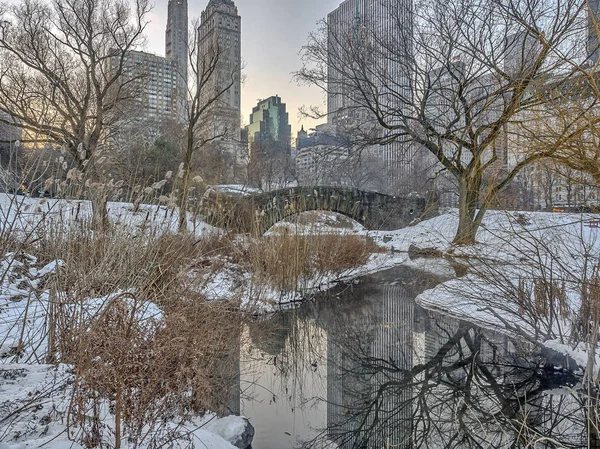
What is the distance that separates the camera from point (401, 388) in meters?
4.09

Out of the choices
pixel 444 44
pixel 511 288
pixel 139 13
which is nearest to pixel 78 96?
pixel 139 13

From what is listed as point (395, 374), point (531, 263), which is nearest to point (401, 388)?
point (395, 374)

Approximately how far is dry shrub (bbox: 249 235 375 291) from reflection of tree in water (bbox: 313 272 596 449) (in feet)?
5.96

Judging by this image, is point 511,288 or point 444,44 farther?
point 444,44

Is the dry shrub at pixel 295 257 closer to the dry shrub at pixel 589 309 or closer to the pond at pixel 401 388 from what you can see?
the pond at pixel 401 388

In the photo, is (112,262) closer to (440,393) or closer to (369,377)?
(369,377)

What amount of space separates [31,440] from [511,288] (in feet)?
14.9

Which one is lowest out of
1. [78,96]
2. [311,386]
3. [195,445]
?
[311,386]

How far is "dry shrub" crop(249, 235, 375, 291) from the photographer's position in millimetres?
7488

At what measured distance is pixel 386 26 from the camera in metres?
13.7

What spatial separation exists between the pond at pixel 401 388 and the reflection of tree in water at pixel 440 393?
0.4 inches

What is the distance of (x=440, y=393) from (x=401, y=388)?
0.37 metres

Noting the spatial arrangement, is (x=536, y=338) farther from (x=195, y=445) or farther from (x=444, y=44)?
(x=444, y=44)

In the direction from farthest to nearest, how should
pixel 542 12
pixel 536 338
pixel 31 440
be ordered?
pixel 542 12 < pixel 536 338 < pixel 31 440
